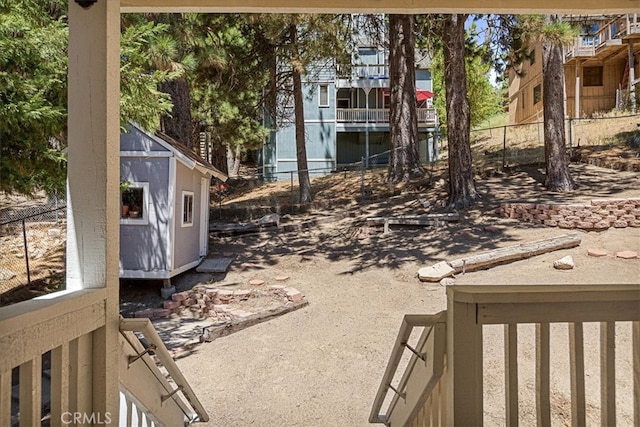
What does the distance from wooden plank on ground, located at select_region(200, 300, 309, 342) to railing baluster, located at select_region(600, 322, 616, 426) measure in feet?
15.8

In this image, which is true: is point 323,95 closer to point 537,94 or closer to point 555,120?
point 537,94

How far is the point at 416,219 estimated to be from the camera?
30.2ft

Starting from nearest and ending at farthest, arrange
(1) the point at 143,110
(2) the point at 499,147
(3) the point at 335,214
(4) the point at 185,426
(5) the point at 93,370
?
(5) the point at 93,370 < (4) the point at 185,426 < (1) the point at 143,110 < (3) the point at 335,214 < (2) the point at 499,147

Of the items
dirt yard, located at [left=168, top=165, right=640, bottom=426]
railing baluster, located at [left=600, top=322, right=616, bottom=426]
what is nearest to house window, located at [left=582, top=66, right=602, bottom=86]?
dirt yard, located at [left=168, top=165, right=640, bottom=426]

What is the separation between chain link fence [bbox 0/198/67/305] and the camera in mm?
7145

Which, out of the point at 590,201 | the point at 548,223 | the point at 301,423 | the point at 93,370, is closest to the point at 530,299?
the point at 93,370

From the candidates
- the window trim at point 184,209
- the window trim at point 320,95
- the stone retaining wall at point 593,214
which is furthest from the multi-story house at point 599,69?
the window trim at point 184,209

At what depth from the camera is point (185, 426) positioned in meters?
2.48

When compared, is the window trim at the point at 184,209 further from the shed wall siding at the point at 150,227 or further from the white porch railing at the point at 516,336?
the white porch railing at the point at 516,336

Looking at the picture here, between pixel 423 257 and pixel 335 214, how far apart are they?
12.9ft

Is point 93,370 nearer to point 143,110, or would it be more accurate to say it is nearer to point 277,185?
point 143,110

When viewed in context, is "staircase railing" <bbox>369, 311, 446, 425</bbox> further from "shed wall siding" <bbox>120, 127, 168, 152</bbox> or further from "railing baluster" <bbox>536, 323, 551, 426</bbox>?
"shed wall siding" <bbox>120, 127, 168, 152</bbox>

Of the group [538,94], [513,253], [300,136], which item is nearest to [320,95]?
[300,136]

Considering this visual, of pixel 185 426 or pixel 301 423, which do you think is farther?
pixel 301 423
